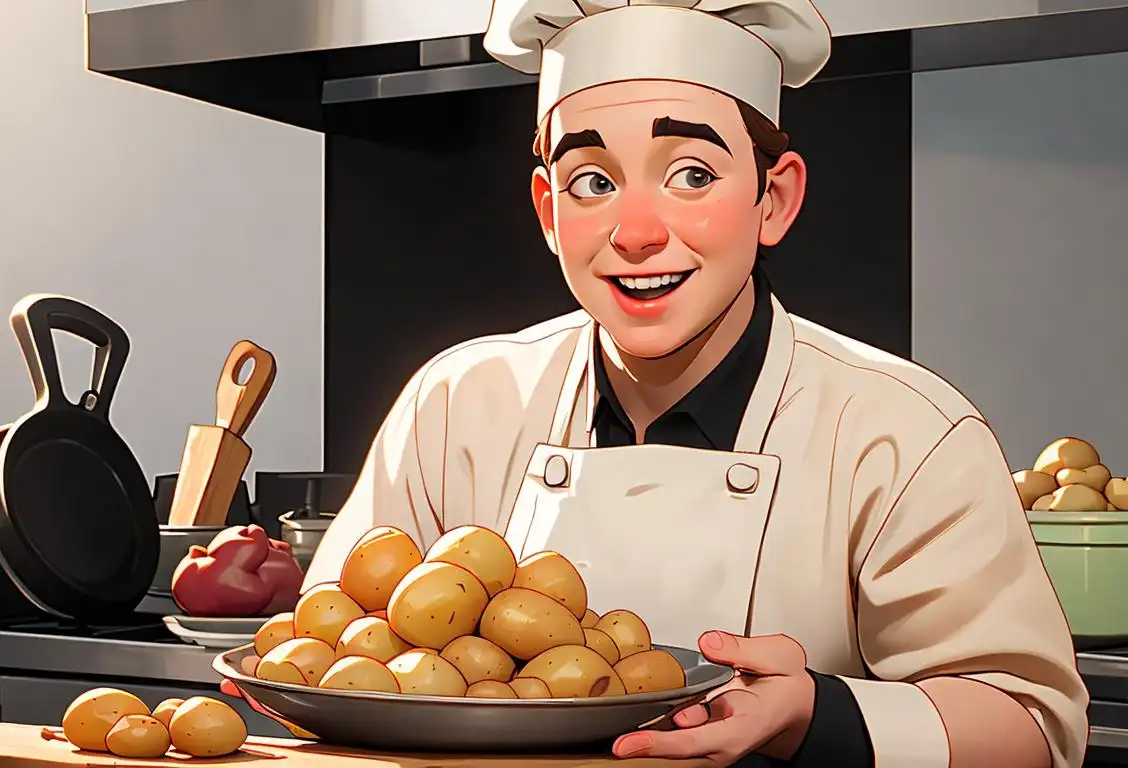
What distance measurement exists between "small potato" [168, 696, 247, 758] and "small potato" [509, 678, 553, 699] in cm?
16

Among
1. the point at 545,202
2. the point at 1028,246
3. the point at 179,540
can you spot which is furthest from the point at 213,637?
the point at 1028,246

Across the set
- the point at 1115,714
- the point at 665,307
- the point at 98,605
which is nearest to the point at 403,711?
the point at 665,307

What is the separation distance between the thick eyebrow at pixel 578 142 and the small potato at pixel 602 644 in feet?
1.31

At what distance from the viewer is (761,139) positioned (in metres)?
1.27

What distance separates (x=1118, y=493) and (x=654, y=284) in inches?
24.5

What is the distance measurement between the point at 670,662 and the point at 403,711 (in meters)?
0.17

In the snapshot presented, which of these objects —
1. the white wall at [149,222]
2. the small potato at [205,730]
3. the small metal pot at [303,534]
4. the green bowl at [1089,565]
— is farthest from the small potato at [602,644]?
the white wall at [149,222]

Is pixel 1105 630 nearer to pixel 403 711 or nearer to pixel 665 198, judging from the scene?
pixel 665 198

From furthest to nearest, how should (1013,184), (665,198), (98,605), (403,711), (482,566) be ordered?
(1013,184) → (98,605) → (665,198) → (482,566) → (403,711)

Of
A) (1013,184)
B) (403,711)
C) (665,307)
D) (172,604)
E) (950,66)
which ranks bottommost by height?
(172,604)

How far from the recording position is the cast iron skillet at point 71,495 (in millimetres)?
1787

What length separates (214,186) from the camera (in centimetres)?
272

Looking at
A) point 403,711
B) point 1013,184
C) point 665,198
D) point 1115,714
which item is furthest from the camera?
point 1013,184

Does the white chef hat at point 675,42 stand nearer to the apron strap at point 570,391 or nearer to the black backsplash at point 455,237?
the apron strap at point 570,391
